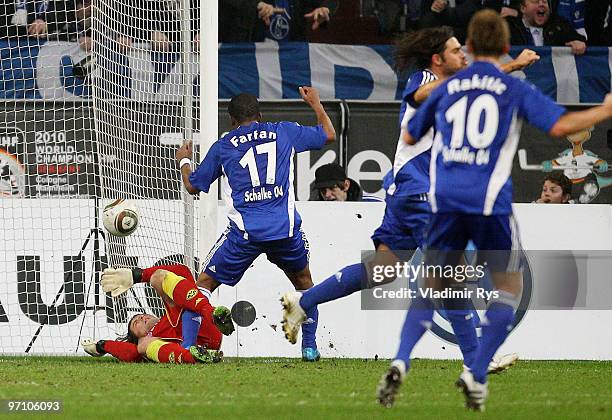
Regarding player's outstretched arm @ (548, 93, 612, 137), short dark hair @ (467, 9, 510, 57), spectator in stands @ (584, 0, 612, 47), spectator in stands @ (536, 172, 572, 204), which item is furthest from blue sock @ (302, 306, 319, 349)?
spectator in stands @ (584, 0, 612, 47)

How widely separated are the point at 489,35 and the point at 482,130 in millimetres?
451

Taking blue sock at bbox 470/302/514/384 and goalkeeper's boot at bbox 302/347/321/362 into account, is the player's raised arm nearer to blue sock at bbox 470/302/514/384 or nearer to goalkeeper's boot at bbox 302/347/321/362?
goalkeeper's boot at bbox 302/347/321/362

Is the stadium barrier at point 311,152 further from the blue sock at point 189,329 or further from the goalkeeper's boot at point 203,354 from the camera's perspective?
the goalkeeper's boot at point 203,354

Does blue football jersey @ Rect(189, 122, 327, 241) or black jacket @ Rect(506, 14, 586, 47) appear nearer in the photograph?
blue football jersey @ Rect(189, 122, 327, 241)

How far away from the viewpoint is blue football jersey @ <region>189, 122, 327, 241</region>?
8.68m

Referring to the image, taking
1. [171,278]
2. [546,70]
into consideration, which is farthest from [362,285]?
[546,70]

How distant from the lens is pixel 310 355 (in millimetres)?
8914

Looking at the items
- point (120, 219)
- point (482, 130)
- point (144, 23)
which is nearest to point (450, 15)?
point (144, 23)

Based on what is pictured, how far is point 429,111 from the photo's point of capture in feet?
18.5

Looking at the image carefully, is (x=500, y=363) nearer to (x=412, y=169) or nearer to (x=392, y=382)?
(x=412, y=169)

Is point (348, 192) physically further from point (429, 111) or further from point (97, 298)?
point (429, 111)

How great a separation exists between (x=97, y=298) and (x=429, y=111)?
4.82 meters

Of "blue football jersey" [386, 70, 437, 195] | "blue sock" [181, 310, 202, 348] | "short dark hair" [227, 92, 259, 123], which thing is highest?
"short dark hair" [227, 92, 259, 123]

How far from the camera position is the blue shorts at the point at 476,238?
553 cm
